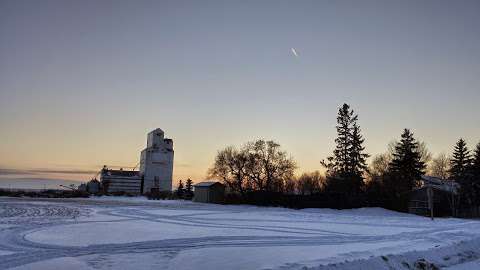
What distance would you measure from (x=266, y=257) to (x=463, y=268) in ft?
22.0

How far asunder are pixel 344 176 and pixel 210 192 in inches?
881

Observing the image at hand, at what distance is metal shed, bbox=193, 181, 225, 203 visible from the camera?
71.7m

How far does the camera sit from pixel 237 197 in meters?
68.1

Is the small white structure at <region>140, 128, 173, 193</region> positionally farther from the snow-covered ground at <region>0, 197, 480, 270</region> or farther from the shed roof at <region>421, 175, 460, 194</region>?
the snow-covered ground at <region>0, 197, 480, 270</region>

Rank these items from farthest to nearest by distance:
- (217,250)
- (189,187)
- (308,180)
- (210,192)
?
(308,180)
(189,187)
(210,192)
(217,250)

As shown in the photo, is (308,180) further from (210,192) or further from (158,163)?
(210,192)

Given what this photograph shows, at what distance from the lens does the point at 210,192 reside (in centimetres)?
7219

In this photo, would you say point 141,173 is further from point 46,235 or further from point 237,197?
point 46,235

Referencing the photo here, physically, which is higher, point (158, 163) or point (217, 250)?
point (158, 163)

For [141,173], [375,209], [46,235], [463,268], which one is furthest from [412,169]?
[141,173]

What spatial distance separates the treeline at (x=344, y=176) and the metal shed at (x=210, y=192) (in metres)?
2.16

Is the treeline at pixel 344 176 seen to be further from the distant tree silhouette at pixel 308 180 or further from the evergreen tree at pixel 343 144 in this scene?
the distant tree silhouette at pixel 308 180

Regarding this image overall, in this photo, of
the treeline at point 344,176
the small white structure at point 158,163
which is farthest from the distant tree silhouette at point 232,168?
the small white structure at point 158,163

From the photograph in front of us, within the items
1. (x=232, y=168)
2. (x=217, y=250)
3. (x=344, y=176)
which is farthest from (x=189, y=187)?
(x=217, y=250)
